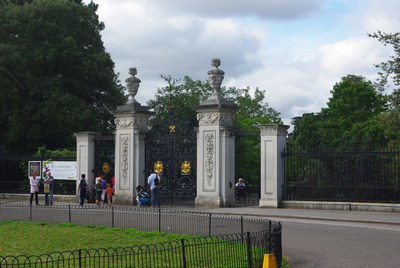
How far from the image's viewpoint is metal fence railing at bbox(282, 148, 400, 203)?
2550 centimetres

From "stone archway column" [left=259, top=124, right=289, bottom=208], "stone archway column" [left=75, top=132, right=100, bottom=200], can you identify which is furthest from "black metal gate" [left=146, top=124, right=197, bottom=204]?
"stone archway column" [left=75, top=132, right=100, bottom=200]

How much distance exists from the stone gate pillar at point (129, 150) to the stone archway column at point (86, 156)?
161 centimetres

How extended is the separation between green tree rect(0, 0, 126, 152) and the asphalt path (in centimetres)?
2513

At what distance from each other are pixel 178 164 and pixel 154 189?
1870 millimetres

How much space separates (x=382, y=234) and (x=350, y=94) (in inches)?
1694

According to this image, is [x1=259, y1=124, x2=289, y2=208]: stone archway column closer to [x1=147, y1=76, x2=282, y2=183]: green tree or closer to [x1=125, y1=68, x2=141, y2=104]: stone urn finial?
[x1=125, y1=68, x2=141, y2=104]: stone urn finial

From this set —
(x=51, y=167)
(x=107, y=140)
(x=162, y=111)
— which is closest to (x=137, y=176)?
(x=107, y=140)

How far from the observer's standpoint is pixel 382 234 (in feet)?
60.6

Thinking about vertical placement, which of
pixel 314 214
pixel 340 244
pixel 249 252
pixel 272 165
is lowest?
pixel 340 244

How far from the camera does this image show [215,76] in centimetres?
2875

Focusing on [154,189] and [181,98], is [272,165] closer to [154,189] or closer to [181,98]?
[154,189]

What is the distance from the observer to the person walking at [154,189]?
27844 mm

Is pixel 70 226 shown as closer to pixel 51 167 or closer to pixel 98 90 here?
pixel 51 167

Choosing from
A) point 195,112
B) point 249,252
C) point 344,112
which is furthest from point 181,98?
point 249,252
